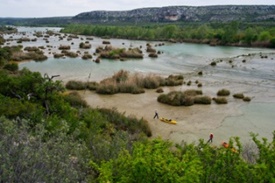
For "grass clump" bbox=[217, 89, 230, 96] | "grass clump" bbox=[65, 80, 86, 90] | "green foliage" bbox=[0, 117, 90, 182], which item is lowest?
"grass clump" bbox=[65, 80, 86, 90]

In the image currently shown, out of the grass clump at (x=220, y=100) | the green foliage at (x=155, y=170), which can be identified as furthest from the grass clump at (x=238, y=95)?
the green foliage at (x=155, y=170)

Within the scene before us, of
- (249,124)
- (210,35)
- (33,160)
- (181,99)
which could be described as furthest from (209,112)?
(210,35)

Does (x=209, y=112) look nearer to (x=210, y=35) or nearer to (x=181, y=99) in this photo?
(x=181, y=99)

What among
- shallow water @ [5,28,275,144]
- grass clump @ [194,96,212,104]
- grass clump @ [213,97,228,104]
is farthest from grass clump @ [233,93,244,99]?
grass clump @ [194,96,212,104]

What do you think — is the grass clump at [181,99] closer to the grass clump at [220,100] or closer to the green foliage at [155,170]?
the grass clump at [220,100]

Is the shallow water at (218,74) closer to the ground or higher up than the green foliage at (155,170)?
closer to the ground

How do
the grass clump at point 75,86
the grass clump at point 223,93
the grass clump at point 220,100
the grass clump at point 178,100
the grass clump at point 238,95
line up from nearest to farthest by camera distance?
the grass clump at point 178,100
the grass clump at point 220,100
the grass clump at point 238,95
the grass clump at point 223,93
the grass clump at point 75,86

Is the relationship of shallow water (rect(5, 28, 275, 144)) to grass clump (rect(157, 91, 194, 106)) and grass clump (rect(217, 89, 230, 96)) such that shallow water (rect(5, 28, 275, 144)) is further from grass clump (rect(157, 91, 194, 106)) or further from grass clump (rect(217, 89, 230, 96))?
grass clump (rect(157, 91, 194, 106))

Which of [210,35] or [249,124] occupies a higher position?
[210,35]

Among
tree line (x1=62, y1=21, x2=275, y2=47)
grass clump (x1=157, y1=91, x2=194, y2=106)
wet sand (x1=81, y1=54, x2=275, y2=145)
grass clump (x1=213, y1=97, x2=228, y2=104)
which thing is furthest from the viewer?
tree line (x1=62, y1=21, x2=275, y2=47)

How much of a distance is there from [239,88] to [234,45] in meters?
53.2

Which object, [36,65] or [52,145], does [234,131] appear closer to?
[52,145]

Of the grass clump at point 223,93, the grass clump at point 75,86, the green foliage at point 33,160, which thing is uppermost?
the green foliage at point 33,160

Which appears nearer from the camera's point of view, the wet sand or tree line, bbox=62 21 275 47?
the wet sand
